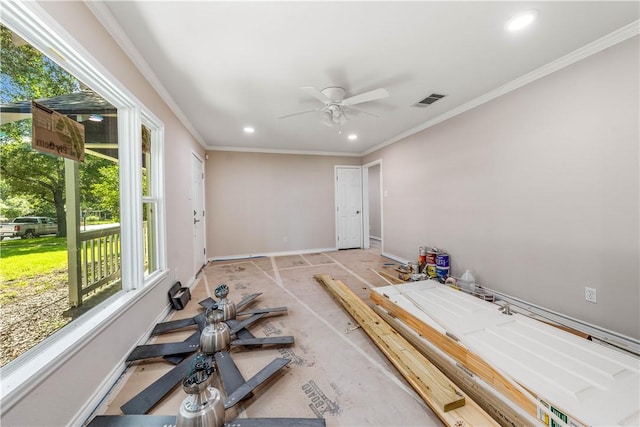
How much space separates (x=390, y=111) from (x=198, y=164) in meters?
3.55

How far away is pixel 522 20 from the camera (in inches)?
69.0

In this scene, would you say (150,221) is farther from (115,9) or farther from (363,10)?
(363,10)

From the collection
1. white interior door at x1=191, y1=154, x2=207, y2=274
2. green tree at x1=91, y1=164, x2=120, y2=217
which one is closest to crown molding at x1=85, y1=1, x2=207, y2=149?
green tree at x1=91, y1=164, x2=120, y2=217

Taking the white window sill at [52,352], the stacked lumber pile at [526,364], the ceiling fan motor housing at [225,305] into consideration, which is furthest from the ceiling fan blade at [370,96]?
the white window sill at [52,352]

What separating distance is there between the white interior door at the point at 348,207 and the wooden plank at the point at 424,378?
374cm

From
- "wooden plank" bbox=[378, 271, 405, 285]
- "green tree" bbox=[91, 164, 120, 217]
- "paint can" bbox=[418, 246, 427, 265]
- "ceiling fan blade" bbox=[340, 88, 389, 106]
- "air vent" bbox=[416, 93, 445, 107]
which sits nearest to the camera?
"green tree" bbox=[91, 164, 120, 217]

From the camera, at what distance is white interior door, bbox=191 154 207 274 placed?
3994mm

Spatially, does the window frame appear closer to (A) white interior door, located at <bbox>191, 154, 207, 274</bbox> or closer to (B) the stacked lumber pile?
(A) white interior door, located at <bbox>191, 154, 207, 274</bbox>

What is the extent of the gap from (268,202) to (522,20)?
15.7 feet

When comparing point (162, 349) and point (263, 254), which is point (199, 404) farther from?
point (263, 254)

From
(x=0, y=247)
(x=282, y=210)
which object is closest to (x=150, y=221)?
(x=0, y=247)

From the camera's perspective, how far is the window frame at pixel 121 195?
1.06 meters

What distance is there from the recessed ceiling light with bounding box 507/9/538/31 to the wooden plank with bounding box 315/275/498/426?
255cm

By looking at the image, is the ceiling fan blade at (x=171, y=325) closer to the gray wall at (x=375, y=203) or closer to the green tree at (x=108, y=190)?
the green tree at (x=108, y=190)
